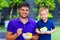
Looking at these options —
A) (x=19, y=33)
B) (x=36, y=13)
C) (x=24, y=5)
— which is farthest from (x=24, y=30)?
(x=36, y=13)

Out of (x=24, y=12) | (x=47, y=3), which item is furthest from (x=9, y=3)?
(x=24, y=12)

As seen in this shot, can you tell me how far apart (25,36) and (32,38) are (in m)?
0.19

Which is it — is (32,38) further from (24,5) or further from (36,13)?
(36,13)

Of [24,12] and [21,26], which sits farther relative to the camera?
[21,26]

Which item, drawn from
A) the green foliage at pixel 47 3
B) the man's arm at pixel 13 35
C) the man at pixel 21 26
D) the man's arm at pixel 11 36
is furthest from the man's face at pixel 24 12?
the green foliage at pixel 47 3

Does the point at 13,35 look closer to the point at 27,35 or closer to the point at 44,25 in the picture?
the point at 27,35

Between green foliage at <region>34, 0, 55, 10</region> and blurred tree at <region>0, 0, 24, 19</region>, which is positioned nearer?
blurred tree at <region>0, 0, 24, 19</region>

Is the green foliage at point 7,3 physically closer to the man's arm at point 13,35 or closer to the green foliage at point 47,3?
the green foliage at point 47,3

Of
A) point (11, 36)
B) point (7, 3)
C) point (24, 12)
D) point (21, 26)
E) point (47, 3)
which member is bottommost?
point (47, 3)

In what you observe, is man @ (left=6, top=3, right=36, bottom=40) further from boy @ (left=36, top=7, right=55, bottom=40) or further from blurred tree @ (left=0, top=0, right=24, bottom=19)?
blurred tree @ (left=0, top=0, right=24, bottom=19)

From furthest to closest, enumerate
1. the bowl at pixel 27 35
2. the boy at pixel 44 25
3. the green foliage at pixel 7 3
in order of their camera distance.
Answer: the green foliage at pixel 7 3, the boy at pixel 44 25, the bowl at pixel 27 35

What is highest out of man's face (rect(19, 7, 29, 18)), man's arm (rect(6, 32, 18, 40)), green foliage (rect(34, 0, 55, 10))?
man's face (rect(19, 7, 29, 18))

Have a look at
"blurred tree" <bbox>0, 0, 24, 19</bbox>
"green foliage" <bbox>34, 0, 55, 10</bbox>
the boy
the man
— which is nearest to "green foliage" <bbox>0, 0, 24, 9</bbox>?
"blurred tree" <bbox>0, 0, 24, 19</bbox>

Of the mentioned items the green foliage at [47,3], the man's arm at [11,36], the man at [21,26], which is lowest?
the green foliage at [47,3]
